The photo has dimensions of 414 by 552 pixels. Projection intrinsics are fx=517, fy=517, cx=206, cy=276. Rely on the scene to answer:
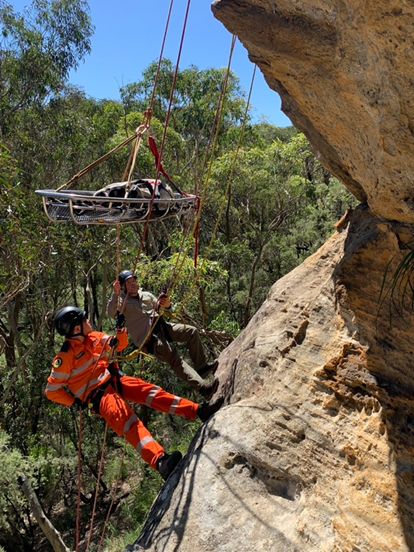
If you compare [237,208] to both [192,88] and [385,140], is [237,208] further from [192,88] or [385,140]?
[385,140]

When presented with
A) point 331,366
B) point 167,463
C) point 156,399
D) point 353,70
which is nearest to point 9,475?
point 156,399

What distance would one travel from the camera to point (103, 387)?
520 cm

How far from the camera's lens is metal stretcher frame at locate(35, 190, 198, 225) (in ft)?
13.7

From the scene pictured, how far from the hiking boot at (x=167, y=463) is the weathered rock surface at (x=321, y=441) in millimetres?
171

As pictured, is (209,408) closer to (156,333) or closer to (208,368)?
(208,368)

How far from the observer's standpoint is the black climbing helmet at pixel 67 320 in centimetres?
514

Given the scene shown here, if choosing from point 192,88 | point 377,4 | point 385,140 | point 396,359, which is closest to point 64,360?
point 396,359

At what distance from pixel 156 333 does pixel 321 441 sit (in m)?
2.52

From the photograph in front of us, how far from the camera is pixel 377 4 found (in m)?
2.64

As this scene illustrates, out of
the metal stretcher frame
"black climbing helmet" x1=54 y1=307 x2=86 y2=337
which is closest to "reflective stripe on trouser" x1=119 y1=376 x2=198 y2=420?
"black climbing helmet" x1=54 y1=307 x2=86 y2=337

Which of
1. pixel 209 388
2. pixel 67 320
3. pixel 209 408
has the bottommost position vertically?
pixel 209 408

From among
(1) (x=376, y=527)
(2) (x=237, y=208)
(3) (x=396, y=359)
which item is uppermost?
(2) (x=237, y=208)

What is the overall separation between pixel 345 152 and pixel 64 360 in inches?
129

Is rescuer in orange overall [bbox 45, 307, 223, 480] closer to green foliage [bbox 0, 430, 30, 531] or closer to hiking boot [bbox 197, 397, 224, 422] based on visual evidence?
hiking boot [bbox 197, 397, 224, 422]
